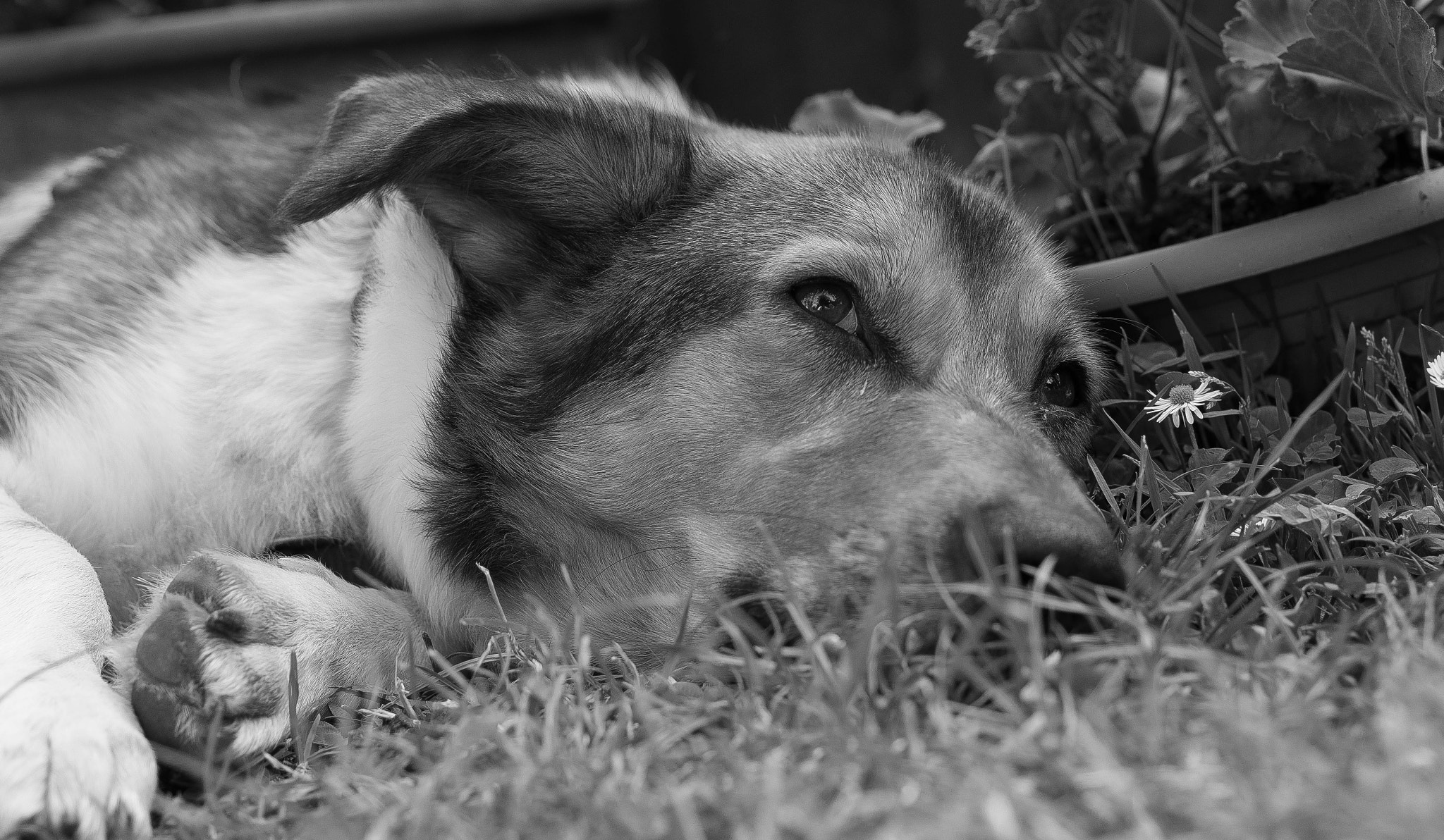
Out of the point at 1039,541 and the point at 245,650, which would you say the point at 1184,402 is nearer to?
the point at 1039,541

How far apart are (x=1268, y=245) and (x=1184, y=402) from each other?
558 millimetres

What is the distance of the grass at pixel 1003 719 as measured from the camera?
1.48 m

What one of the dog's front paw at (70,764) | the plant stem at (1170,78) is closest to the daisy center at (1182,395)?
the plant stem at (1170,78)

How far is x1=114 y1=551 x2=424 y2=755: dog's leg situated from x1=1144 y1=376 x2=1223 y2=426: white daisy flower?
173 cm

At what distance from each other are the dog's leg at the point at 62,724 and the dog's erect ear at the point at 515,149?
934mm

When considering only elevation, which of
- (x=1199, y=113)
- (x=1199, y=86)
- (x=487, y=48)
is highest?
(x=1199, y=86)

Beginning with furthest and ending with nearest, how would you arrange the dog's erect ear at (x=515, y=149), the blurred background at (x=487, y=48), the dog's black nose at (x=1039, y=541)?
the blurred background at (x=487, y=48) < the dog's erect ear at (x=515, y=149) < the dog's black nose at (x=1039, y=541)

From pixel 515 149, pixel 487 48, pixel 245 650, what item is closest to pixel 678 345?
pixel 515 149

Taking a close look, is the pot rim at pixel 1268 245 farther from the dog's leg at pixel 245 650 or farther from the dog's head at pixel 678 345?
the dog's leg at pixel 245 650

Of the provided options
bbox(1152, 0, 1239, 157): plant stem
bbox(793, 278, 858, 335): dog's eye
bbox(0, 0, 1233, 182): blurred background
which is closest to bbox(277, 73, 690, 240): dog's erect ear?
bbox(793, 278, 858, 335): dog's eye

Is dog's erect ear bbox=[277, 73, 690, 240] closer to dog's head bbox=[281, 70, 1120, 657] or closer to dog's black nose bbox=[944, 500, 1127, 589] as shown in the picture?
dog's head bbox=[281, 70, 1120, 657]

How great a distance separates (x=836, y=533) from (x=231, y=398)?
1.57 meters

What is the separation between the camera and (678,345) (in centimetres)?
268

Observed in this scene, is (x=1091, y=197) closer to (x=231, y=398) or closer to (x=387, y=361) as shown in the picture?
(x=387, y=361)
